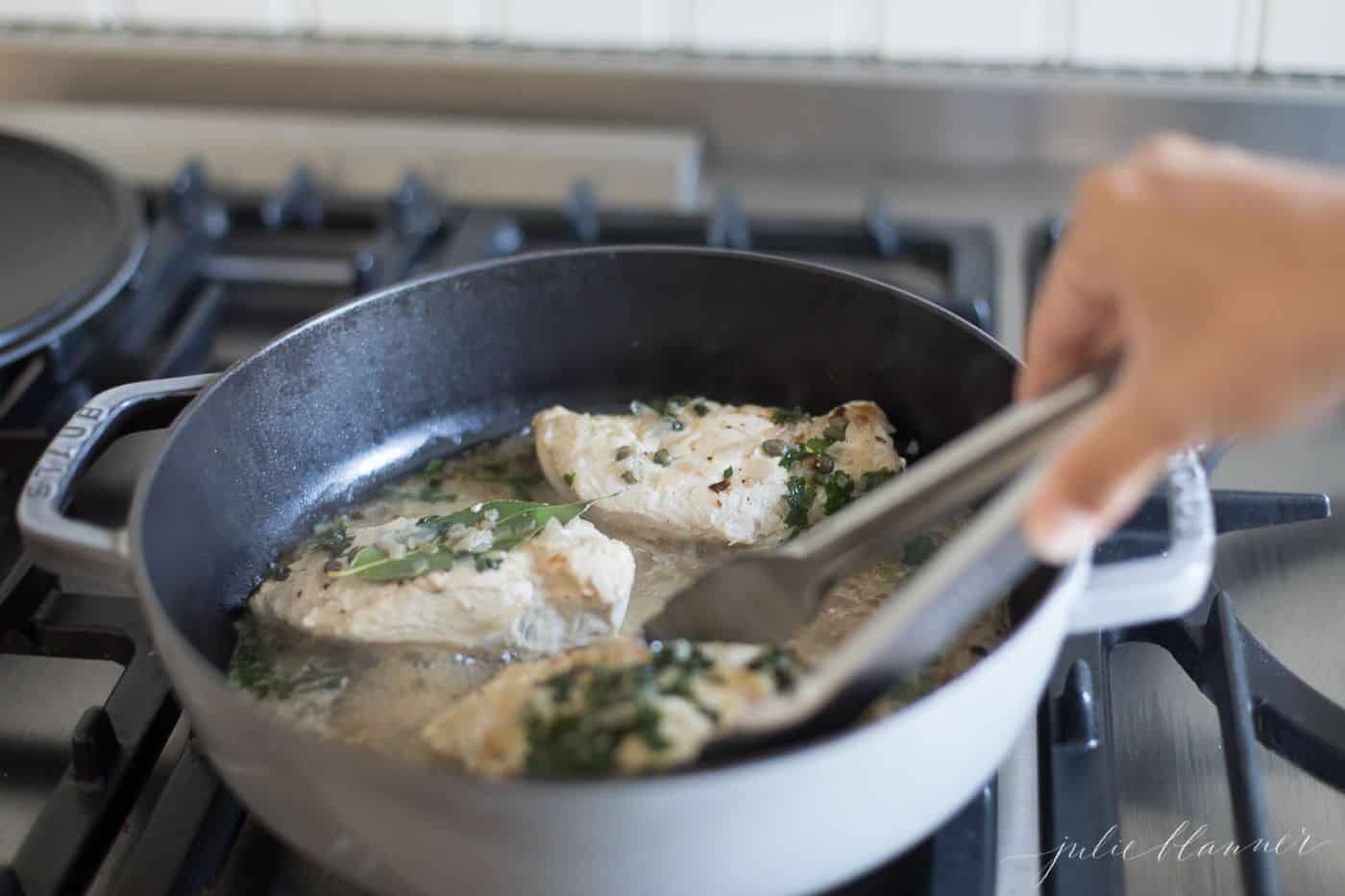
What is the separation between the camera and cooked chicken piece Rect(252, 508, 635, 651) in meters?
0.95

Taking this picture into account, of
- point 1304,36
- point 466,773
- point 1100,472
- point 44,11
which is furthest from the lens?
point 44,11

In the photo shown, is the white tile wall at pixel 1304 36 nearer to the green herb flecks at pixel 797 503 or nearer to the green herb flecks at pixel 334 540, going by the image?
the green herb flecks at pixel 797 503

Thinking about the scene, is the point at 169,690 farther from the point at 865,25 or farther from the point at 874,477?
the point at 865,25

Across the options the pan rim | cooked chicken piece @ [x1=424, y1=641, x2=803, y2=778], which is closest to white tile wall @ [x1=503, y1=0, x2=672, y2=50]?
the pan rim

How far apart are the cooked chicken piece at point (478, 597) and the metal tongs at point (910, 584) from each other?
136 mm

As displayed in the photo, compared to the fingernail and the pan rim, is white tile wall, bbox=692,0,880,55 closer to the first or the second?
the pan rim

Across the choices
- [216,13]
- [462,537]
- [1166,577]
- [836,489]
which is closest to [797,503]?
[836,489]

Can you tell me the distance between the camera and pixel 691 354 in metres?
1.22

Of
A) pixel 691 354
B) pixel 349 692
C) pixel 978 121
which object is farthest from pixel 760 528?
pixel 978 121

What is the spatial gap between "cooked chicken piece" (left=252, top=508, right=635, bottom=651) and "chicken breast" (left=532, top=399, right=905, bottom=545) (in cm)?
8

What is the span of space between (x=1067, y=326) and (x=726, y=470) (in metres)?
0.40

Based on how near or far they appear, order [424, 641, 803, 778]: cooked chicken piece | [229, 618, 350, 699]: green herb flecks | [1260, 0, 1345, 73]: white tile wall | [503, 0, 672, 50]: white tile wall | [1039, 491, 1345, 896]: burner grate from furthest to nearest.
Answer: [503, 0, 672, 50]: white tile wall, [1260, 0, 1345, 73]: white tile wall, [229, 618, 350, 699]: green herb flecks, [1039, 491, 1345, 896]: burner grate, [424, 641, 803, 778]: cooked chicken piece

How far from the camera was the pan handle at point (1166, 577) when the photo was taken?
727 millimetres

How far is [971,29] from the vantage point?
1548 millimetres
